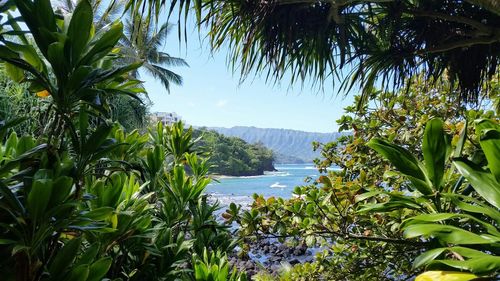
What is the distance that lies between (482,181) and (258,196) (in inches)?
58.1

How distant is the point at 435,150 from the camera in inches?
32.7

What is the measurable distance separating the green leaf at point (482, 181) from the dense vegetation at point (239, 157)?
36415 millimetres

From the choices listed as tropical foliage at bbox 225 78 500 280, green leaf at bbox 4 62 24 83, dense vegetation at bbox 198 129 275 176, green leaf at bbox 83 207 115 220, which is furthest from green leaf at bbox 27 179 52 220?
dense vegetation at bbox 198 129 275 176

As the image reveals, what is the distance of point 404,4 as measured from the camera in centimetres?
229

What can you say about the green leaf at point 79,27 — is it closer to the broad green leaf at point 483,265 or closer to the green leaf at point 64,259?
the green leaf at point 64,259

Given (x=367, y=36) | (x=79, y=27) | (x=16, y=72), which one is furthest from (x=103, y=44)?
(x=367, y=36)

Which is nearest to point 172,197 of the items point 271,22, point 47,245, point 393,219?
point 47,245

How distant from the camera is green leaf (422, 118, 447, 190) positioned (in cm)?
82

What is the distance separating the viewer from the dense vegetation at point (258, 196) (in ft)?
2.59

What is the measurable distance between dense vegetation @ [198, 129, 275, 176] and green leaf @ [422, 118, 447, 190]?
36312 mm

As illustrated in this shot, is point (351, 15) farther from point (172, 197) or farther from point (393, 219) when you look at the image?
point (172, 197)

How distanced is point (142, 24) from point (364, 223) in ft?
5.25

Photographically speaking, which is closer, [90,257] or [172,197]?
[90,257]

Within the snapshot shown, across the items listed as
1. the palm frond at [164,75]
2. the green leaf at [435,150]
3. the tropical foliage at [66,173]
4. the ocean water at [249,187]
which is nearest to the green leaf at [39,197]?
the tropical foliage at [66,173]
